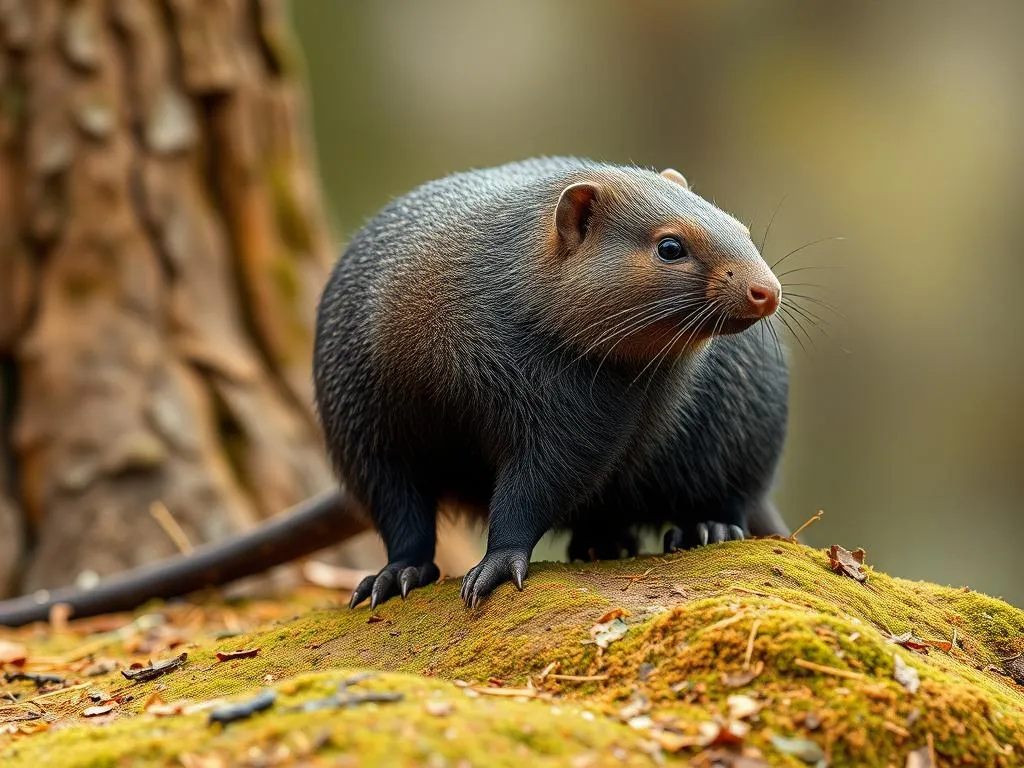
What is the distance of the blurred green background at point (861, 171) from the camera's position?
18.0 m

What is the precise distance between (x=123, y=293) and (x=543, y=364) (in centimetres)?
492

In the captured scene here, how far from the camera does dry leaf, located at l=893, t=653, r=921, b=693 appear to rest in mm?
4324

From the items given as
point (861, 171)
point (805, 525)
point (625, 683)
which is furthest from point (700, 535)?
point (861, 171)

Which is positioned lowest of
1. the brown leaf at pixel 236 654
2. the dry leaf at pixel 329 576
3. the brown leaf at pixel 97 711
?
the dry leaf at pixel 329 576

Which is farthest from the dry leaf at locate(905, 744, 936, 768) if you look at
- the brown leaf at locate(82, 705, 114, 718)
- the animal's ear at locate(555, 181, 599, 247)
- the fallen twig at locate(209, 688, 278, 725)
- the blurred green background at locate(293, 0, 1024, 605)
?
the blurred green background at locate(293, 0, 1024, 605)

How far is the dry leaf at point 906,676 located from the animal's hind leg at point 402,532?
253 centimetres

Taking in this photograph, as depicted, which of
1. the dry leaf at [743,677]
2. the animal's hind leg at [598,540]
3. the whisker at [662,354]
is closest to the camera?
the dry leaf at [743,677]

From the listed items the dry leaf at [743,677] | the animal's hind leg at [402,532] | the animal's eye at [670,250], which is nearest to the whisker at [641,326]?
the animal's eye at [670,250]

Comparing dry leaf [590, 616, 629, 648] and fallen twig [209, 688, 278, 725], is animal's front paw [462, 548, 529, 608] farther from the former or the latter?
fallen twig [209, 688, 278, 725]

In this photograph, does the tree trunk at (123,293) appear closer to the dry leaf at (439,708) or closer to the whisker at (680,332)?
the whisker at (680,332)

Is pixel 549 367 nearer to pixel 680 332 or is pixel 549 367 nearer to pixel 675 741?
pixel 680 332

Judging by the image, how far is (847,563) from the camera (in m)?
5.86

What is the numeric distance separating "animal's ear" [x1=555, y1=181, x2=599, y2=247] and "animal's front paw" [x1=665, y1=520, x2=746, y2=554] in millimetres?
1771

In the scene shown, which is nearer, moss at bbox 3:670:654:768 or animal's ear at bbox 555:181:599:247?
moss at bbox 3:670:654:768
